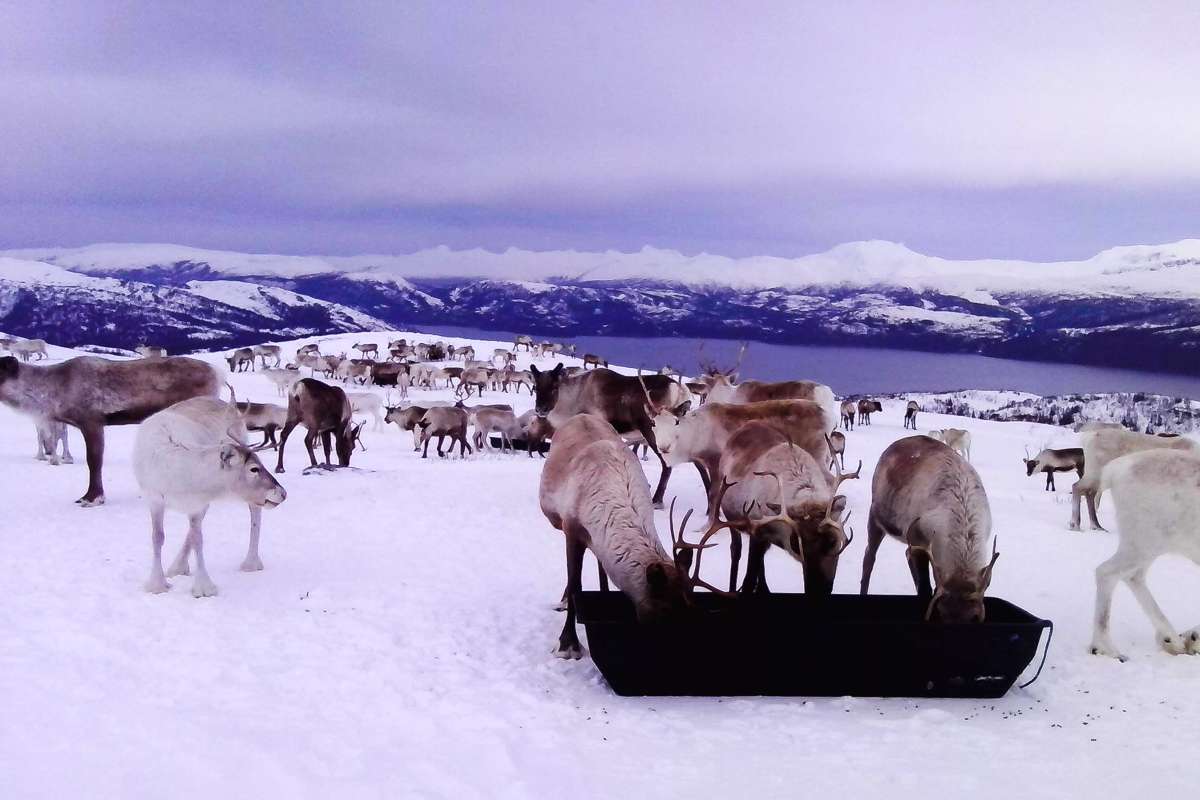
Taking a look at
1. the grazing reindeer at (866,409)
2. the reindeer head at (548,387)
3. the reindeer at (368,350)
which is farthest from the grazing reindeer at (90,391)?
the reindeer at (368,350)

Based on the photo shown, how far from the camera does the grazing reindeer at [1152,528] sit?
18.8ft

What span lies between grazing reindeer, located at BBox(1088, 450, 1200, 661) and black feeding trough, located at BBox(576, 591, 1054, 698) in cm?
148

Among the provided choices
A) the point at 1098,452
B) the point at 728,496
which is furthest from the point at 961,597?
the point at 1098,452

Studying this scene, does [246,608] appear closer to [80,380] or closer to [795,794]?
[795,794]

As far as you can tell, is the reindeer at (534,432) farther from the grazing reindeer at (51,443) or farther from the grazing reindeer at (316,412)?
the grazing reindeer at (51,443)

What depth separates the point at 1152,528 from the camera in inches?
229

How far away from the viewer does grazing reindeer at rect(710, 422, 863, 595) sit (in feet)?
17.7

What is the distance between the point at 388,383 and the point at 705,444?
81.6 ft

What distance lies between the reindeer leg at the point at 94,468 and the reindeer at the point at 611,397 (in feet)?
18.2

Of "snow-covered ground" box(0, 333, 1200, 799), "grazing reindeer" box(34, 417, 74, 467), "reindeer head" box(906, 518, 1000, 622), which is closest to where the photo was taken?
"snow-covered ground" box(0, 333, 1200, 799)

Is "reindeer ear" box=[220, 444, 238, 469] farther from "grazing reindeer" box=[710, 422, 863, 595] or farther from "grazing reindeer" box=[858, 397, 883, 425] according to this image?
"grazing reindeer" box=[858, 397, 883, 425]

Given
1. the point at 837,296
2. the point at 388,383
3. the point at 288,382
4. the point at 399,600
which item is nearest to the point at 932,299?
the point at 837,296

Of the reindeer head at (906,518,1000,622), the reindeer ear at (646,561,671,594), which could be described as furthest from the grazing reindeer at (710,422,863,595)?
the reindeer ear at (646,561,671,594)

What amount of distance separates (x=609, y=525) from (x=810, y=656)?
1.47 meters
